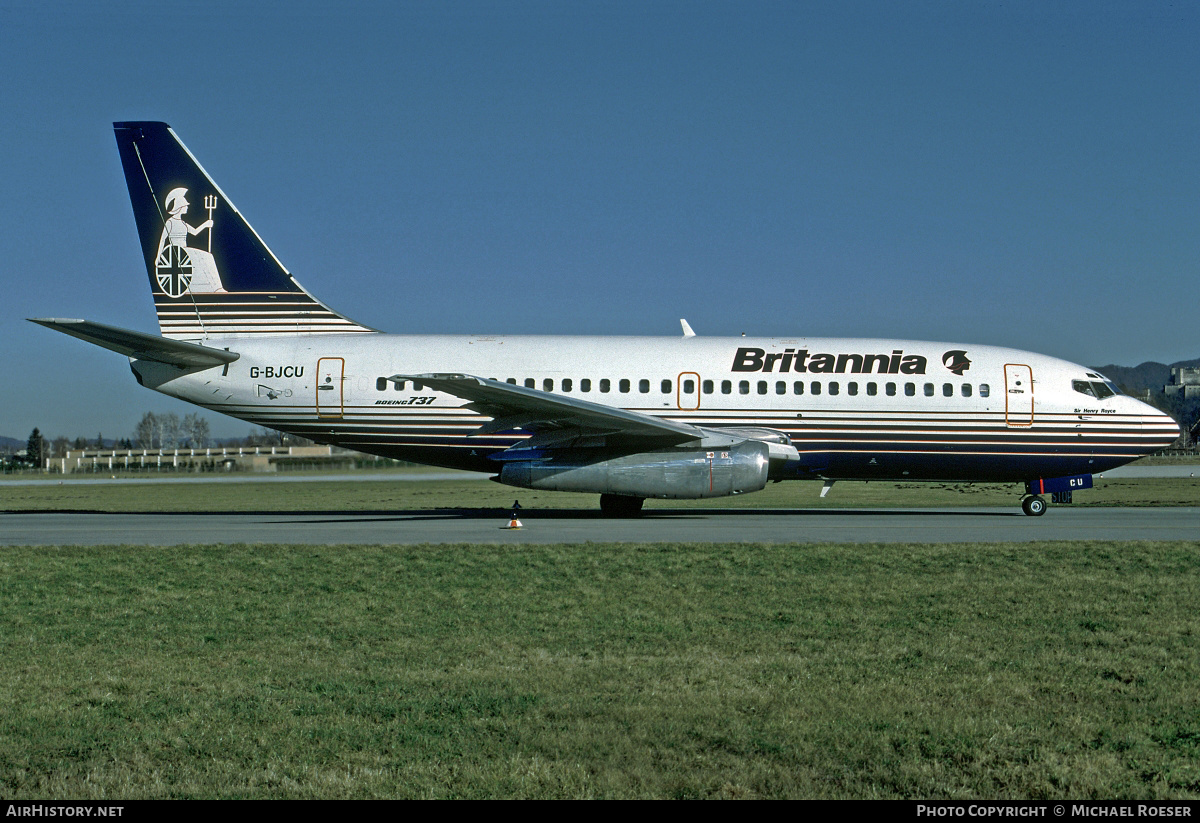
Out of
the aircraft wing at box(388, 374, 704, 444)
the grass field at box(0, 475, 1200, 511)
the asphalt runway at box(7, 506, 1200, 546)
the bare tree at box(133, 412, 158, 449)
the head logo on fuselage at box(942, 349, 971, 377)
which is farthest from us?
the bare tree at box(133, 412, 158, 449)

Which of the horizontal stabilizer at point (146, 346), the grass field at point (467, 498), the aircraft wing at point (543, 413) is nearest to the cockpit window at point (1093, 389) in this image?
the grass field at point (467, 498)

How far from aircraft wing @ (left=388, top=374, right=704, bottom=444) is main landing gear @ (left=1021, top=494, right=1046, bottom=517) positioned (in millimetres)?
7307

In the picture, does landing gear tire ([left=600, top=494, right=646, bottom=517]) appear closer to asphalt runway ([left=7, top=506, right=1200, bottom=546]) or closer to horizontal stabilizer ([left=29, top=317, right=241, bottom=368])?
asphalt runway ([left=7, top=506, right=1200, bottom=546])

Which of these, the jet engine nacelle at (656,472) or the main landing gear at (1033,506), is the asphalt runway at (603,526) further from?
the jet engine nacelle at (656,472)

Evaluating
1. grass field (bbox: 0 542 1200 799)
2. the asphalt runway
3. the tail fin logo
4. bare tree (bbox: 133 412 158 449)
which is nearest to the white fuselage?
the asphalt runway

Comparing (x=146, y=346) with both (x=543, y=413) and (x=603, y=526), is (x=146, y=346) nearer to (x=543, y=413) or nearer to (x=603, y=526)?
(x=543, y=413)

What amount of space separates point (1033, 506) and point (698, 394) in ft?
24.6

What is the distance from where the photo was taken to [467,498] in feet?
105

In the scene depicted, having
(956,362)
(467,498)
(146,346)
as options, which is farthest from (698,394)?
(467,498)

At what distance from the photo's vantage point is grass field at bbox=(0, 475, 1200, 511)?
1066 inches

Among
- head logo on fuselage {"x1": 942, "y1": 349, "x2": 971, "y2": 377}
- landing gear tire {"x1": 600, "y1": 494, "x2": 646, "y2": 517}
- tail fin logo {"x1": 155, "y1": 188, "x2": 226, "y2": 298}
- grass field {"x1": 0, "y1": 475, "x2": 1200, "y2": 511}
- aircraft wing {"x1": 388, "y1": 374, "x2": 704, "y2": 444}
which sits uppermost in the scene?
tail fin logo {"x1": 155, "y1": 188, "x2": 226, "y2": 298}

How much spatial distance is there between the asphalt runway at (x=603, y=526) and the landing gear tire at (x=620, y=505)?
43 cm

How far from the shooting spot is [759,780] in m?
4.73

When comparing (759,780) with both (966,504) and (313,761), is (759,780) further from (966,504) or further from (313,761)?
(966,504)
